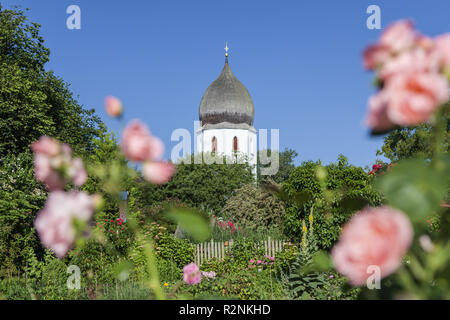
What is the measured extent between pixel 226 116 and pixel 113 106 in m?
47.7

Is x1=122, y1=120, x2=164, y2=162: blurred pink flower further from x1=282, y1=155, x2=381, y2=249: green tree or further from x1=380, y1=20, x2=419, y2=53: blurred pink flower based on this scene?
x1=282, y1=155, x2=381, y2=249: green tree

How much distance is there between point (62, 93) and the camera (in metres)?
21.7

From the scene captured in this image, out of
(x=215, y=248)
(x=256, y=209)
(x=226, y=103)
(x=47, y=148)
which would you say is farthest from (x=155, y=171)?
(x=226, y=103)

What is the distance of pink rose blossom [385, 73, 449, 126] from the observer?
951 millimetres

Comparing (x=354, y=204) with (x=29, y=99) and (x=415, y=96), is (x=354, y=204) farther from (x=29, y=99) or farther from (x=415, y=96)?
(x=29, y=99)

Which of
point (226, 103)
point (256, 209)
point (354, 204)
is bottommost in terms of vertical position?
point (354, 204)

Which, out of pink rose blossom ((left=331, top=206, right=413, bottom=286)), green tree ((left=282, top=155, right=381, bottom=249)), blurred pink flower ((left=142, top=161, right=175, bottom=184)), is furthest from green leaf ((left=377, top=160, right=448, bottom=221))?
green tree ((left=282, top=155, right=381, bottom=249))

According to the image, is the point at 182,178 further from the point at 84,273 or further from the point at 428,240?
the point at 428,240

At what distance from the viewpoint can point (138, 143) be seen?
44.9 inches

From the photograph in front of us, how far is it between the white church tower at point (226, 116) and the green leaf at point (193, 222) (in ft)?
152

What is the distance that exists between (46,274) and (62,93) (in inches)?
664

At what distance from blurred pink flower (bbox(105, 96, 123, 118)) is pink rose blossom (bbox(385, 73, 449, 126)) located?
747 mm
